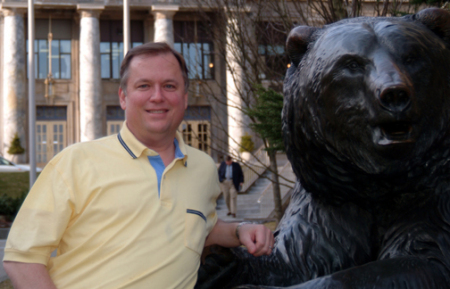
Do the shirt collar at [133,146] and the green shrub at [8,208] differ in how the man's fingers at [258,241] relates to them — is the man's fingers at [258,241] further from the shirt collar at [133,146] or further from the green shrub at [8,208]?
the green shrub at [8,208]

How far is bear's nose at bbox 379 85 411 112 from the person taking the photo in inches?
43.9

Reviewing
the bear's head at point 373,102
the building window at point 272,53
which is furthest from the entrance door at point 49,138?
the bear's head at point 373,102

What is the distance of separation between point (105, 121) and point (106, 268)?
27410 mm

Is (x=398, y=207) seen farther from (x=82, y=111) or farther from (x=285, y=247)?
(x=82, y=111)

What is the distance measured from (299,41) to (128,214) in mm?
716

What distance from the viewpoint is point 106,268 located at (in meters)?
1.46

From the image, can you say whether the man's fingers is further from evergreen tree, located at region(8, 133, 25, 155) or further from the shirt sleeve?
evergreen tree, located at region(8, 133, 25, 155)

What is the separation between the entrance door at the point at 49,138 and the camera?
1101 inches

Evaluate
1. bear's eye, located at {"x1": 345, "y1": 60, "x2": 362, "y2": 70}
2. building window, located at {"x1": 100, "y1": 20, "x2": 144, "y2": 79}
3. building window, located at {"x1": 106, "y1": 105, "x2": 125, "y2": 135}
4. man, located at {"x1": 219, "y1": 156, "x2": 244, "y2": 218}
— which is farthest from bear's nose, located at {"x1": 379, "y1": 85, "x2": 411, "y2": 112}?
building window, located at {"x1": 100, "y1": 20, "x2": 144, "y2": 79}

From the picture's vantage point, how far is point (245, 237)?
1503mm

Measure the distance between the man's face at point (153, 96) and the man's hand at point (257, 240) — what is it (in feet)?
1.45

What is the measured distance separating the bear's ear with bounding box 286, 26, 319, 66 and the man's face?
41 centimetres

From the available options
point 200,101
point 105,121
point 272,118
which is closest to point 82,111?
point 105,121

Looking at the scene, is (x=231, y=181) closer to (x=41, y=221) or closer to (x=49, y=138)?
(x=41, y=221)
